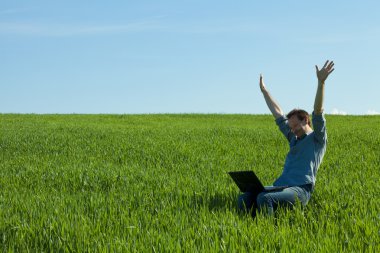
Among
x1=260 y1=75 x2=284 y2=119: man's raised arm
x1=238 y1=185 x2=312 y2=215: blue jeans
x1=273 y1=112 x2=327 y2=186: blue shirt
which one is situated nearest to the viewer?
x1=238 y1=185 x2=312 y2=215: blue jeans

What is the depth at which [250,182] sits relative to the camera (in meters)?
7.16

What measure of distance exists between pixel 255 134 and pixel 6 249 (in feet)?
52.0

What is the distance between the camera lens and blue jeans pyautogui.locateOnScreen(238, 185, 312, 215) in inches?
273

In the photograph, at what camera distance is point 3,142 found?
62.8 feet

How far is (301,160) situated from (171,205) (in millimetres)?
1943

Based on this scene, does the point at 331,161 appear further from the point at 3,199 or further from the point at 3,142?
the point at 3,142

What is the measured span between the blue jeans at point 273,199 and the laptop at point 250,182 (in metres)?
0.06

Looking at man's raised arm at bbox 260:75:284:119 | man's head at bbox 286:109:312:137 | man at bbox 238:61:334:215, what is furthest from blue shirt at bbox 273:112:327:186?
man's raised arm at bbox 260:75:284:119

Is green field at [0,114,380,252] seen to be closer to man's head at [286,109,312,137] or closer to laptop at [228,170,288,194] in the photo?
laptop at [228,170,288,194]

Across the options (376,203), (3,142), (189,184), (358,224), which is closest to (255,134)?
(3,142)

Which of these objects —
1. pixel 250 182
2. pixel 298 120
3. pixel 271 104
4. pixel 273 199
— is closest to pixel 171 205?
pixel 250 182

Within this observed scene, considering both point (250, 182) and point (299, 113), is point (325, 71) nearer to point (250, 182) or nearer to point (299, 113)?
point (299, 113)

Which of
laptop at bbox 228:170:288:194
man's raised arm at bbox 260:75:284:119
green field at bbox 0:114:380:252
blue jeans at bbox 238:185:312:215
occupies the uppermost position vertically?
man's raised arm at bbox 260:75:284:119

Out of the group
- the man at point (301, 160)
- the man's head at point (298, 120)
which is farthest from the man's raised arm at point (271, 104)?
the man's head at point (298, 120)
